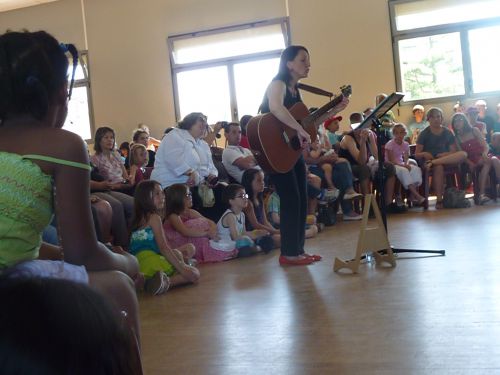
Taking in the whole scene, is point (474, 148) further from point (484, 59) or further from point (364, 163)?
point (484, 59)

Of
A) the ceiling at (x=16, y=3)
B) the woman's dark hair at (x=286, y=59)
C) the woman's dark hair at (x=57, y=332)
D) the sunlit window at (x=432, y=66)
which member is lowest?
the woman's dark hair at (x=57, y=332)

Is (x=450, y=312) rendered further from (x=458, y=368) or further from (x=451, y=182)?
(x=451, y=182)

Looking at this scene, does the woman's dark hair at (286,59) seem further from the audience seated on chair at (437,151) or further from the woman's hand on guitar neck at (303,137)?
the audience seated on chair at (437,151)

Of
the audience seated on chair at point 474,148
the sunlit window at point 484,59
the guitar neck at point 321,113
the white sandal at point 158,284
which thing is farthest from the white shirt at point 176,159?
the sunlit window at point 484,59

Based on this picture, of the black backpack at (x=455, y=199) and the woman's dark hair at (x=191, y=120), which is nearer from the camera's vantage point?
the woman's dark hair at (x=191, y=120)

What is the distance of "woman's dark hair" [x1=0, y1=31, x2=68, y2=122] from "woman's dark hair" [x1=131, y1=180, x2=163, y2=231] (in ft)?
8.18

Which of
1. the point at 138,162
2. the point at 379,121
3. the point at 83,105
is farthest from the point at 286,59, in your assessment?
the point at 83,105

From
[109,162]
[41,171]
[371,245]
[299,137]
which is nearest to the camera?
[41,171]

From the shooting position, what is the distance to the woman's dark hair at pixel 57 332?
512 millimetres

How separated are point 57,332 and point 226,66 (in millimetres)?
9848

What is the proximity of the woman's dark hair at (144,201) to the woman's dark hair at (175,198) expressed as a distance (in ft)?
1.76

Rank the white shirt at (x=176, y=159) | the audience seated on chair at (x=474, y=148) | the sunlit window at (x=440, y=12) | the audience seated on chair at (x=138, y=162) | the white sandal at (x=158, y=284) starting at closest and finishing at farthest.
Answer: the white sandal at (x=158, y=284) → the white shirt at (x=176, y=159) → the audience seated on chair at (x=138, y=162) → the audience seated on chair at (x=474, y=148) → the sunlit window at (x=440, y=12)

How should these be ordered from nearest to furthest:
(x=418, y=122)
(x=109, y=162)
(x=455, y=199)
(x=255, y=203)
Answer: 1. (x=109, y=162)
2. (x=255, y=203)
3. (x=455, y=199)
4. (x=418, y=122)

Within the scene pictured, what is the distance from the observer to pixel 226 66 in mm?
10164
